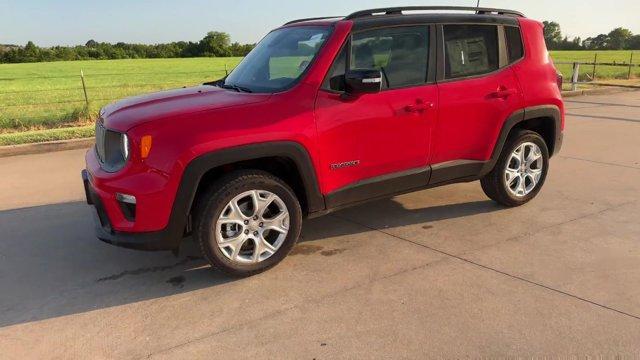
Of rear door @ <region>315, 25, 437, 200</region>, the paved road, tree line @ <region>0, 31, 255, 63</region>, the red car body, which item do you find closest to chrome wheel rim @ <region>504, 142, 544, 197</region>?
the paved road

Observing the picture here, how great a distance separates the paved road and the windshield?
1.39m

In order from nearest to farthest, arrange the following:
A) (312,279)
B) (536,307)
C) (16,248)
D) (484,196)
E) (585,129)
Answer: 1. (536,307)
2. (312,279)
3. (16,248)
4. (484,196)
5. (585,129)

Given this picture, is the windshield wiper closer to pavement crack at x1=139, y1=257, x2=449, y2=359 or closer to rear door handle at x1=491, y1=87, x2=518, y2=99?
pavement crack at x1=139, y1=257, x2=449, y2=359

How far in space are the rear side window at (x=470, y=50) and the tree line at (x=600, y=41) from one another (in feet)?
291

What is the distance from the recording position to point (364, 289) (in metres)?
3.57

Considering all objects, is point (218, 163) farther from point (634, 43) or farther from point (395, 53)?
point (634, 43)

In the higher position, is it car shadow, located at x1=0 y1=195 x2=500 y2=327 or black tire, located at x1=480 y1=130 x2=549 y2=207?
black tire, located at x1=480 y1=130 x2=549 y2=207

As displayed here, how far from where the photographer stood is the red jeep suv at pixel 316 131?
11.3 ft

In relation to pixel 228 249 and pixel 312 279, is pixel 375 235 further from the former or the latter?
pixel 228 249

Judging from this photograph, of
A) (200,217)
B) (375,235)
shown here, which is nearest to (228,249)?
(200,217)

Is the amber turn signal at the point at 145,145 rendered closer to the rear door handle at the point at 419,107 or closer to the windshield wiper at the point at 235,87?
the windshield wiper at the point at 235,87

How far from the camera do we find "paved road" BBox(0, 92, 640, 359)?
2.95 meters

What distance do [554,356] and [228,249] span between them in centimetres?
216

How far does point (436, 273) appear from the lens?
3.79m
